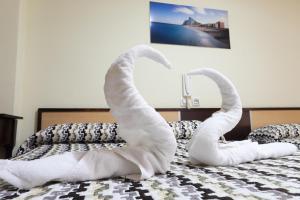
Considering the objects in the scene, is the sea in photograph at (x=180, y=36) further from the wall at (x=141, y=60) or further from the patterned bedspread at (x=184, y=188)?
the patterned bedspread at (x=184, y=188)

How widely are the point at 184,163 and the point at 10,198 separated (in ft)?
1.95

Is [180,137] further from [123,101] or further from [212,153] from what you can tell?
[123,101]

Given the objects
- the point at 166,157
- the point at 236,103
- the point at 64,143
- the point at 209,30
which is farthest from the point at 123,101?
the point at 209,30

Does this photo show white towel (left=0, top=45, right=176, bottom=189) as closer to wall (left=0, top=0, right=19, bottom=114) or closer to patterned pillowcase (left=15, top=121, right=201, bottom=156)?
patterned pillowcase (left=15, top=121, right=201, bottom=156)

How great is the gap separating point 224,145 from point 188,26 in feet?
6.07

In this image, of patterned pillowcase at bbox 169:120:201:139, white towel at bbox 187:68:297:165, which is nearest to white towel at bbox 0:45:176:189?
white towel at bbox 187:68:297:165

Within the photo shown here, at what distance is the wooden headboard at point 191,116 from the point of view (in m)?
2.10

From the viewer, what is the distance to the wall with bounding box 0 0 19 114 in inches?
74.4

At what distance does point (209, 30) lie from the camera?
2.60 metres

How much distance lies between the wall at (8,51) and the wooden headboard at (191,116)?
0.91 feet

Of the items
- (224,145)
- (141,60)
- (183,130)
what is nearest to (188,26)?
(141,60)

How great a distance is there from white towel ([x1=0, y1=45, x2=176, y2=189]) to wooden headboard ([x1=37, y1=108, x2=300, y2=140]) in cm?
145

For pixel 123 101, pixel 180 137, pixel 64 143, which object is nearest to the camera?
pixel 123 101

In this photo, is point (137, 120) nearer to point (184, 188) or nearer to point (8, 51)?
point (184, 188)
